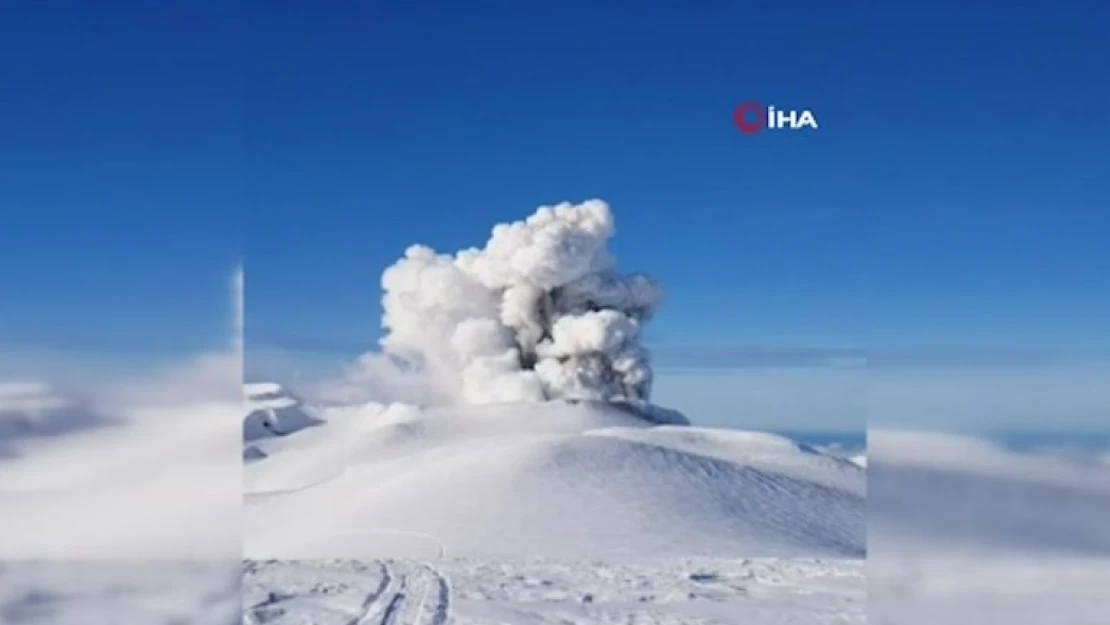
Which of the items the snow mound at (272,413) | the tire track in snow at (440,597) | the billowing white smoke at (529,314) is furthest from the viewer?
the snow mound at (272,413)

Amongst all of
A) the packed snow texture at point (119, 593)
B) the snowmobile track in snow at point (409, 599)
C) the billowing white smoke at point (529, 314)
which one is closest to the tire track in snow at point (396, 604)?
the snowmobile track in snow at point (409, 599)

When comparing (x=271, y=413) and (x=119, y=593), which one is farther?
(x=271, y=413)

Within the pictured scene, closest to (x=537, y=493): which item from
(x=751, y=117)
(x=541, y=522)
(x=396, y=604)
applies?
(x=541, y=522)

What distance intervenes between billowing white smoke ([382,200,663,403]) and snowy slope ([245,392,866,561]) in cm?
15

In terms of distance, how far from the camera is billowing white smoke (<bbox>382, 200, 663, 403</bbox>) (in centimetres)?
347

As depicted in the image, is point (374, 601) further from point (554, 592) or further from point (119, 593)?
point (119, 593)

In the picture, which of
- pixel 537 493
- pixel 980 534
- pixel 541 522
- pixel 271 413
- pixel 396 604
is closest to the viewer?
pixel 980 534

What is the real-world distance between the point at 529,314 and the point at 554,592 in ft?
A: 4.61

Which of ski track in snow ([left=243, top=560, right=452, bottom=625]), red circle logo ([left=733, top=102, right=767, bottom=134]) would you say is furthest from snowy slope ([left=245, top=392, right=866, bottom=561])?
red circle logo ([left=733, top=102, right=767, bottom=134])

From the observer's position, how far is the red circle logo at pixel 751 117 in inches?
125

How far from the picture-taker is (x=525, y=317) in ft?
14.7

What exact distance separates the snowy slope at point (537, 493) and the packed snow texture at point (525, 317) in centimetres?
12

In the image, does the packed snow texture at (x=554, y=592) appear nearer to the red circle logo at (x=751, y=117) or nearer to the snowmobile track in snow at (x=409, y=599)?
the snowmobile track in snow at (x=409, y=599)

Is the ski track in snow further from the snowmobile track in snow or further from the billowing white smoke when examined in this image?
the billowing white smoke
